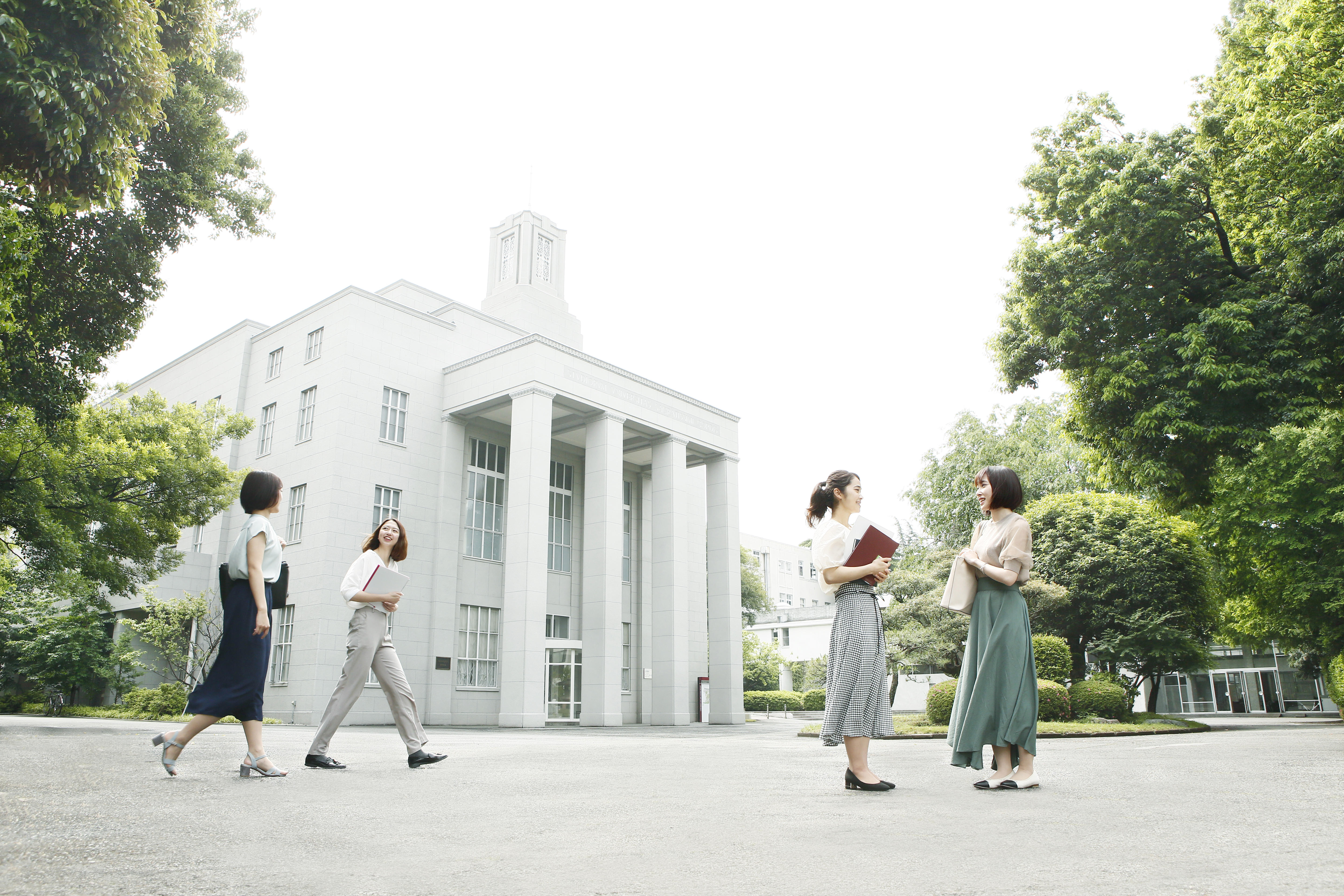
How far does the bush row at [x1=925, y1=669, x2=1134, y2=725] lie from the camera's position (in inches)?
733

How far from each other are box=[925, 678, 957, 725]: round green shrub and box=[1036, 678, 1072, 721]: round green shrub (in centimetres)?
183

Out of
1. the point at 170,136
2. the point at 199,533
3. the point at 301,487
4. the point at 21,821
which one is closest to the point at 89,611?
the point at 199,533

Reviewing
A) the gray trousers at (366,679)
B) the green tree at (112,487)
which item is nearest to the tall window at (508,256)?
the green tree at (112,487)

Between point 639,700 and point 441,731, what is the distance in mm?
12657

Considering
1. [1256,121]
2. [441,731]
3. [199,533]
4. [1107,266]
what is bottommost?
[441,731]

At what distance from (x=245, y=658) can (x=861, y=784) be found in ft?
13.6

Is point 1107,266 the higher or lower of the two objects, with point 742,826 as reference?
higher

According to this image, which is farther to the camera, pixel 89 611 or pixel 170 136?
pixel 89 611

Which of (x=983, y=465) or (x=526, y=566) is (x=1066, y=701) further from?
(x=983, y=465)

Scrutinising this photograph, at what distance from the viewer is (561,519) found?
103ft

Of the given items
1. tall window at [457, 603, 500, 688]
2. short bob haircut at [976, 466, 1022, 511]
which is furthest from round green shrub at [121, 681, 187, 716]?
short bob haircut at [976, 466, 1022, 511]

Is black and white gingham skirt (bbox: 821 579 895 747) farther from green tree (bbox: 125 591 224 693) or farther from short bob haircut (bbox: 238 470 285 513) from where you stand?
green tree (bbox: 125 591 224 693)

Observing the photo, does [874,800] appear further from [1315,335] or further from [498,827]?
[1315,335]

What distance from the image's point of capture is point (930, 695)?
1994cm
